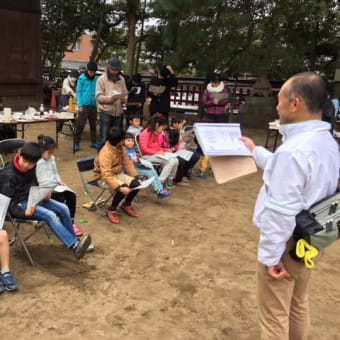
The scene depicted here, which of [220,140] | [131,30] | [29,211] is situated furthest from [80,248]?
[131,30]

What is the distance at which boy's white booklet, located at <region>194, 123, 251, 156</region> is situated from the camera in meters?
2.20

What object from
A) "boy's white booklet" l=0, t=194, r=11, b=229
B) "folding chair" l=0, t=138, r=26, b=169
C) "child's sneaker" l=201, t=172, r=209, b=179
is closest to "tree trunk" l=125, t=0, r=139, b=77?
"child's sneaker" l=201, t=172, r=209, b=179

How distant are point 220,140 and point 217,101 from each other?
495 centimetres

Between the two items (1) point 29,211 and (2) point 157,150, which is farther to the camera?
(2) point 157,150

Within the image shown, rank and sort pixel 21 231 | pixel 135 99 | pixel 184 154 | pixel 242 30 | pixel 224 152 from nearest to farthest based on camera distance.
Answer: pixel 224 152 → pixel 21 231 → pixel 184 154 → pixel 135 99 → pixel 242 30

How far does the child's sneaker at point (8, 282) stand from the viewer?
3.04m

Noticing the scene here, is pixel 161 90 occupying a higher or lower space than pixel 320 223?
higher

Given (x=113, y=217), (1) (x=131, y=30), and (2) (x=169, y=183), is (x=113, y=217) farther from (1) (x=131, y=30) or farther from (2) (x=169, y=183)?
(1) (x=131, y=30)

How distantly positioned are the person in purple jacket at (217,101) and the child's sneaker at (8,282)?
492cm

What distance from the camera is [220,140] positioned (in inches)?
90.7

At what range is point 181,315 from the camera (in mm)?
2928

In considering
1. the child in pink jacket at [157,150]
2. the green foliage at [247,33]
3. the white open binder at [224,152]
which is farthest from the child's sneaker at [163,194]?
the green foliage at [247,33]

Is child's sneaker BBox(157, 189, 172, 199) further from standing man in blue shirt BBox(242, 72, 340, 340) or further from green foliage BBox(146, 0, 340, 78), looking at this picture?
green foliage BBox(146, 0, 340, 78)

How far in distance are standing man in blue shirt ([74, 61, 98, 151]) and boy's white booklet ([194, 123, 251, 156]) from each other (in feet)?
17.4
